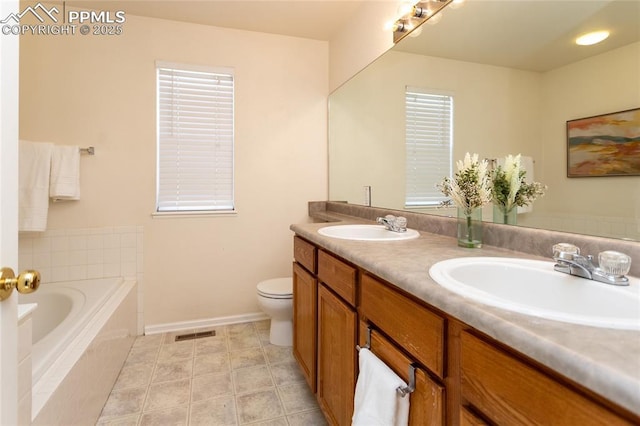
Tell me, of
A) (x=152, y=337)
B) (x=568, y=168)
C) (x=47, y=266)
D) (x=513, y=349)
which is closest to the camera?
(x=513, y=349)

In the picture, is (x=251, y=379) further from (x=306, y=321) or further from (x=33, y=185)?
(x=33, y=185)

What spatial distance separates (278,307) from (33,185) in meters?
1.78

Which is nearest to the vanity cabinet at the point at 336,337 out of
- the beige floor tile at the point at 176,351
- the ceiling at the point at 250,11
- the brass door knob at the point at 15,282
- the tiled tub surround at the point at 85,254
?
the brass door knob at the point at 15,282

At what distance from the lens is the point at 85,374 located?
1378mm

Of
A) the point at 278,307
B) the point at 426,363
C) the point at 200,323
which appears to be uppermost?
the point at 426,363

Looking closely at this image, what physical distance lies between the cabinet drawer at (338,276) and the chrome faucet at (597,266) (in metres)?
0.60

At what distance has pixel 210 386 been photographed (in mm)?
1771

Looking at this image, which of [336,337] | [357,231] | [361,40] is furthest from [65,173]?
[361,40]

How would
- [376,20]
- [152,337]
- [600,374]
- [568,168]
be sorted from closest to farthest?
1. [600,374]
2. [568,168]
3. [376,20]
4. [152,337]

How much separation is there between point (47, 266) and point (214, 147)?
1.42 metres

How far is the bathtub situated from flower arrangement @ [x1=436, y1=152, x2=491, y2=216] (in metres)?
1.61

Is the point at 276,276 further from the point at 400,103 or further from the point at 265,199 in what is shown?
the point at 400,103

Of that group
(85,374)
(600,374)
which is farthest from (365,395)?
(85,374)

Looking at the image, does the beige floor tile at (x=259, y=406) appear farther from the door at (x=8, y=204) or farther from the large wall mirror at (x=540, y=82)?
Answer: the large wall mirror at (x=540, y=82)
